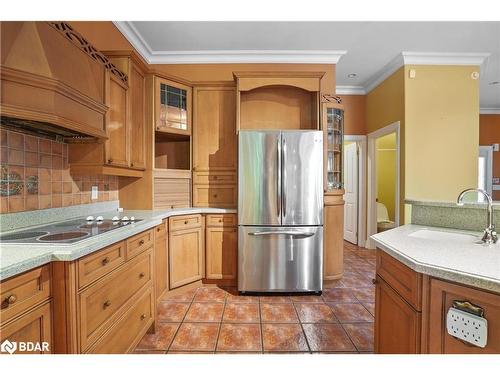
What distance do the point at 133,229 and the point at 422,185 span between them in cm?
371

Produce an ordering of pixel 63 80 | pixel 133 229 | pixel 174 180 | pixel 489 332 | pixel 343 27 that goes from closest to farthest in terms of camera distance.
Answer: pixel 489 332 → pixel 63 80 → pixel 133 229 → pixel 343 27 → pixel 174 180

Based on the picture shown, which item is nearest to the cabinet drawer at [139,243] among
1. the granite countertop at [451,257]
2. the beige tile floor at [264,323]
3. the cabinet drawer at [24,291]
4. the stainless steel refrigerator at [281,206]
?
the cabinet drawer at [24,291]

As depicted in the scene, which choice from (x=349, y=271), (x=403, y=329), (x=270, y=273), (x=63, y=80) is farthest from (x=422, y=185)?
(x=63, y=80)

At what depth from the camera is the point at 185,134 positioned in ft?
9.72

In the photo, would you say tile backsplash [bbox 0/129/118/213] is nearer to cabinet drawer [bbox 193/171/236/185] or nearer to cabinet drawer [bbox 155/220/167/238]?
cabinet drawer [bbox 155/220/167/238]

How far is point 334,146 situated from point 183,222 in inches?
81.7

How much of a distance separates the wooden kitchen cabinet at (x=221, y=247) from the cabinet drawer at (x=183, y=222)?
0.13m

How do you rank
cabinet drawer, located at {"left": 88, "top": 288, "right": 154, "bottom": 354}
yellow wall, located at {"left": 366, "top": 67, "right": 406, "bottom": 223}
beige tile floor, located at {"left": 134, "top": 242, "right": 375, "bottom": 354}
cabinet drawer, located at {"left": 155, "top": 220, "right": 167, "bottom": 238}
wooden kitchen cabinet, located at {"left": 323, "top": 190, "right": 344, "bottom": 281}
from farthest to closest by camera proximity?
yellow wall, located at {"left": 366, "top": 67, "right": 406, "bottom": 223} < wooden kitchen cabinet, located at {"left": 323, "top": 190, "right": 344, "bottom": 281} < cabinet drawer, located at {"left": 155, "top": 220, "right": 167, "bottom": 238} < beige tile floor, located at {"left": 134, "top": 242, "right": 375, "bottom": 354} < cabinet drawer, located at {"left": 88, "top": 288, "right": 154, "bottom": 354}

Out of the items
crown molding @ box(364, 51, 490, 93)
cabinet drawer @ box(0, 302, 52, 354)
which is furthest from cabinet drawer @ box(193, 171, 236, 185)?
crown molding @ box(364, 51, 490, 93)

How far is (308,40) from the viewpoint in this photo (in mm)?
2959

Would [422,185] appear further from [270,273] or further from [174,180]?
[174,180]

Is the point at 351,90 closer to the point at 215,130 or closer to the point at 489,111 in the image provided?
the point at 215,130

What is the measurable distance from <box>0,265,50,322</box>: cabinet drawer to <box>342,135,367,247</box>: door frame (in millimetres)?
4465

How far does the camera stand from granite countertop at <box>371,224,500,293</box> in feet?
2.81
